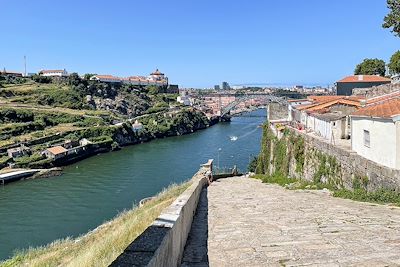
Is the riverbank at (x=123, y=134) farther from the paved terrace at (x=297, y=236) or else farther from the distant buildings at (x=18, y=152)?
the paved terrace at (x=297, y=236)

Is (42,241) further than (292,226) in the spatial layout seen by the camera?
Yes

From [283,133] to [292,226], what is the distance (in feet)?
46.3

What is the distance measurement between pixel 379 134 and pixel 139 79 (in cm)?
11524

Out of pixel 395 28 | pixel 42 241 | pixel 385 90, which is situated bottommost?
pixel 42 241

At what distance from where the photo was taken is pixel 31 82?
290ft

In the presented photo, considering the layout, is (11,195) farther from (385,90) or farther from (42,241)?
(385,90)

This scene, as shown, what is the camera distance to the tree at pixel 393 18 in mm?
14534

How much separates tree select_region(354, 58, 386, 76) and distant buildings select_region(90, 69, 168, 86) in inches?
2705

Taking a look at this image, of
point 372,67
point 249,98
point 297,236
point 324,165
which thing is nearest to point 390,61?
point 372,67

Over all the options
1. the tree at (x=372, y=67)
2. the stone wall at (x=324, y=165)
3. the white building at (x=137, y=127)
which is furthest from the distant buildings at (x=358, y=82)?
the white building at (x=137, y=127)

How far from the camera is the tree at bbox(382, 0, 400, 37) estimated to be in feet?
47.7

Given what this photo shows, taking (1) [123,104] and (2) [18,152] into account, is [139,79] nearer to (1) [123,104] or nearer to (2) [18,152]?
(1) [123,104]

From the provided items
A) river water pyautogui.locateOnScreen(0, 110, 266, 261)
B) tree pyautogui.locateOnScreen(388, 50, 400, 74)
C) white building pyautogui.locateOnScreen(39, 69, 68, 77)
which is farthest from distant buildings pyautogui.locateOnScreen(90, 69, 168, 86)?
tree pyautogui.locateOnScreen(388, 50, 400, 74)

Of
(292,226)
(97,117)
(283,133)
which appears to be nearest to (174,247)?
(292,226)
